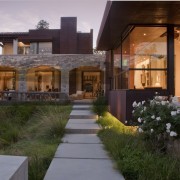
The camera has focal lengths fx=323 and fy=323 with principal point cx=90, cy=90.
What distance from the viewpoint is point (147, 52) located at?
32.8 ft

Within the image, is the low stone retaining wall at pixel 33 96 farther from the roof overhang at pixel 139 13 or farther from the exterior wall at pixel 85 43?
the exterior wall at pixel 85 43

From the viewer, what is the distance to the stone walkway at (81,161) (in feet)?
16.4

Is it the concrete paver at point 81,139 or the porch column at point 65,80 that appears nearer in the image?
the concrete paver at point 81,139

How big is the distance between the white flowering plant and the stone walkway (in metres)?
0.94

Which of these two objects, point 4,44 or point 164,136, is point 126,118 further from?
point 4,44

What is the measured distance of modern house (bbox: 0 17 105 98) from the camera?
24.7 meters

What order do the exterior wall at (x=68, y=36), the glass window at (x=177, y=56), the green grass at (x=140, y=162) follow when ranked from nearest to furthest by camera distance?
1. the green grass at (x=140, y=162)
2. the glass window at (x=177, y=56)
3. the exterior wall at (x=68, y=36)

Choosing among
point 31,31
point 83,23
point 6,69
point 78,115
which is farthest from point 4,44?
point 78,115

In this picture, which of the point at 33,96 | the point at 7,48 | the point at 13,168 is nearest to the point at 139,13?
the point at 13,168

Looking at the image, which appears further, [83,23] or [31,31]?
[83,23]

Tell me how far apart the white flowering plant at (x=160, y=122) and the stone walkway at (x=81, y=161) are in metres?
0.94

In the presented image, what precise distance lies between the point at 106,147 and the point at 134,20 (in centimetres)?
439

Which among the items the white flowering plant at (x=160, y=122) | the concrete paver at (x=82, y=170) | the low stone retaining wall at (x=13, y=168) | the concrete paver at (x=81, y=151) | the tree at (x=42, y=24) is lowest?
the concrete paver at (x=82, y=170)

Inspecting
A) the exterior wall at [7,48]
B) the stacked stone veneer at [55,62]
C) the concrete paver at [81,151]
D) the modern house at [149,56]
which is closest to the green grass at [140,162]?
the concrete paver at [81,151]
